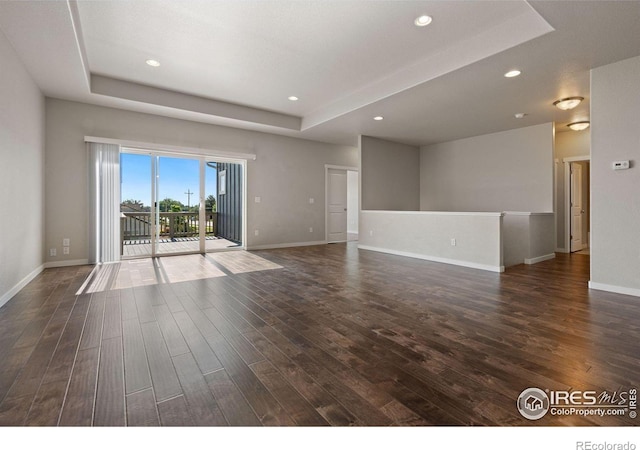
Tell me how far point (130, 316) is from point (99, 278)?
1.96m

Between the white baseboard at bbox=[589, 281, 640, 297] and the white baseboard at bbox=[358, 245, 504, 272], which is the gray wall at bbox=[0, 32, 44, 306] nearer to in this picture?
the white baseboard at bbox=[358, 245, 504, 272]

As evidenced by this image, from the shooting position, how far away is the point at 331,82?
4.76 metres

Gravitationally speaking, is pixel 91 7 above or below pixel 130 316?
above

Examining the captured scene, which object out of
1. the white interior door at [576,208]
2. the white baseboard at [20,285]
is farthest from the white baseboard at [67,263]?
the white interior door at [576,208]

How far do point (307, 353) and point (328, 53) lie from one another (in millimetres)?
3569

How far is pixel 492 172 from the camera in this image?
22.9ft

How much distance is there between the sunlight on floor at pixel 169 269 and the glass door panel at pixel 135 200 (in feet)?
2.41

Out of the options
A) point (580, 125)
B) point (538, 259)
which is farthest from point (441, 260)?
point (580, 125)

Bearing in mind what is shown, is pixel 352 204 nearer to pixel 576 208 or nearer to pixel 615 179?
pixel 576 208

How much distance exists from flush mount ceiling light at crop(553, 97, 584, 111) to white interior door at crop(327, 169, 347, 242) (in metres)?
4.91

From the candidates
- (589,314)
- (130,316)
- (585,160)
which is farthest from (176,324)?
(585,160)

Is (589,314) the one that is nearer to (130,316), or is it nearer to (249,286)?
(249,286)

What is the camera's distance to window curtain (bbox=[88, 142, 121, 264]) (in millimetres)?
5082
